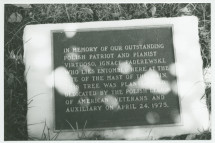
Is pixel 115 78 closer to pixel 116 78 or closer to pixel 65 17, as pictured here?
pixel 116 78

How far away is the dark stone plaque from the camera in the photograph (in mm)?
2525

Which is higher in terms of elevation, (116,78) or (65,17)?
(65,17)

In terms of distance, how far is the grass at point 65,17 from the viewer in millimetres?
2637

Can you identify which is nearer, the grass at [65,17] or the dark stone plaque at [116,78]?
the dark stone plaque at [116,78]

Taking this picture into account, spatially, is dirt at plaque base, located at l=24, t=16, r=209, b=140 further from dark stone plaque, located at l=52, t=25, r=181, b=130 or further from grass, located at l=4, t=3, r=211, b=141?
grass, located at l=4, t=3, r=211, b=141

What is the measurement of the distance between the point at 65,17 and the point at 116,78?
82cm

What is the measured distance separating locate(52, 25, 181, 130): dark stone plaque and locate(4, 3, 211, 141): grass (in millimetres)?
244

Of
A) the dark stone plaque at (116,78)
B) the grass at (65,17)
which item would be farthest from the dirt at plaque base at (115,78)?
the grass at (65,17)

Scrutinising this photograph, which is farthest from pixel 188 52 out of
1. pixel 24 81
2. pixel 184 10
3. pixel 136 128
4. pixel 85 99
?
pixel 24 81

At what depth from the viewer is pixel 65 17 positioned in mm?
2787

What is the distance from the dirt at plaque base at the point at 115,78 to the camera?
8.26 feet

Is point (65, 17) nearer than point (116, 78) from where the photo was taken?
No

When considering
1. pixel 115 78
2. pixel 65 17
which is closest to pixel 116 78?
pixel 115 78

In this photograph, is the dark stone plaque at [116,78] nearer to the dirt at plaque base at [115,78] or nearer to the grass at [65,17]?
the dirt at plaque base at [115,78]
